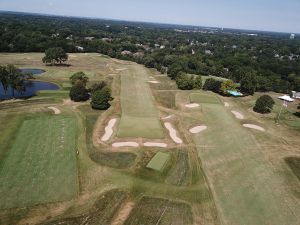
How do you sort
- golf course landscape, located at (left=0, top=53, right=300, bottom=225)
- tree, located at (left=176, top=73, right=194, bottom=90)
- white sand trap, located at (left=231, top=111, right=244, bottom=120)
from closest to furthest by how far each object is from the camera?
golf course landscape, located at (left=0, top=53, right=300, bottom=225)
white sand trap, located at (left=231, top=111, right=244, bottom=120)
tree, located at (left=176, top=73, right=194, bottom=90)

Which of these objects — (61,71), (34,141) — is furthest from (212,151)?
(61,71)

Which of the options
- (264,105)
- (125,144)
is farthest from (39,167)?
(264,105)

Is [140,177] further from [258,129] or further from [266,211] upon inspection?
[258,129]

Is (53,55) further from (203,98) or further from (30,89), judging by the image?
(203,98)

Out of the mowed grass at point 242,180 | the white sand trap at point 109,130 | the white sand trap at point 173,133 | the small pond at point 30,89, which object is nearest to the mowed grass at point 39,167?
the white sand trap at point 109,130

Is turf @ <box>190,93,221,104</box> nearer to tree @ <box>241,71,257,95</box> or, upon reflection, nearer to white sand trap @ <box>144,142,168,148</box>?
tree @ <box>241,71,257,95</box>

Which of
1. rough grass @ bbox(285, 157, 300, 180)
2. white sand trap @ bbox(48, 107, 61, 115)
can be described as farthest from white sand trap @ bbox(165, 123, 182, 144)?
white sand trap @ bbox(48, 107, 61, 115)

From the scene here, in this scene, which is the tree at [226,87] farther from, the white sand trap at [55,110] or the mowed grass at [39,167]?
the mowed grass at [39,167]
